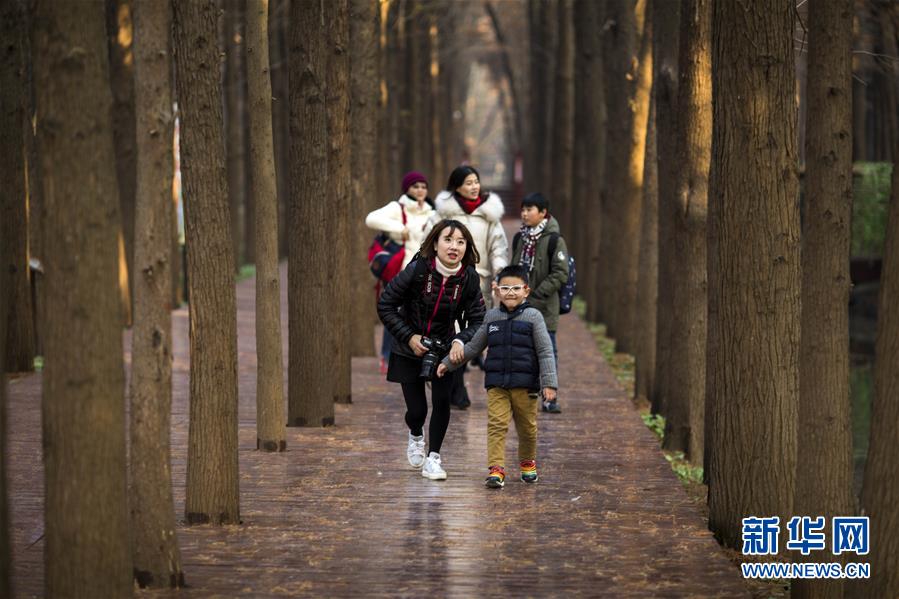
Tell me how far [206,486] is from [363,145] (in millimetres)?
9197

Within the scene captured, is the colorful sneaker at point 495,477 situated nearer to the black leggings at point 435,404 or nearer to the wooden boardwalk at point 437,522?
the wooden boardwalk at point 437,522

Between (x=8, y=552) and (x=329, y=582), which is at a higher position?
(x=8, y=552)

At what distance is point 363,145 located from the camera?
56.6ft

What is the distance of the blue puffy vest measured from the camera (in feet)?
31.2

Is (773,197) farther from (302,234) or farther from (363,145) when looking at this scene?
(363,145)

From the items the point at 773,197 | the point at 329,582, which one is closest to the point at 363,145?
the point at 773,197

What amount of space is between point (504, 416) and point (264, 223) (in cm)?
231

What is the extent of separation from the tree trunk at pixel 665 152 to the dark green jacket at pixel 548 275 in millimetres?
1231

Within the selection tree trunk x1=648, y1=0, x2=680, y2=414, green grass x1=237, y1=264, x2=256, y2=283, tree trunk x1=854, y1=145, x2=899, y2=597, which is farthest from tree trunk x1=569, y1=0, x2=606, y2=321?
tree trunk x1=854, y1=145, x2=899, y2=597

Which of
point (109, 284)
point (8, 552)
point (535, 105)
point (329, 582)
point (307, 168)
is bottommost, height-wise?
point (329, 582)

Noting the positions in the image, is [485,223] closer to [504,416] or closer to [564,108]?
[504,416]

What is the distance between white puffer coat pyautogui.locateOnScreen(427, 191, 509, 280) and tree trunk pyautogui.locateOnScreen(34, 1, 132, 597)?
6.68 meters

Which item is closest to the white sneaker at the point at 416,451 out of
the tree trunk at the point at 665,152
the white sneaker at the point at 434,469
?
the white sneaker at the point at 434,469

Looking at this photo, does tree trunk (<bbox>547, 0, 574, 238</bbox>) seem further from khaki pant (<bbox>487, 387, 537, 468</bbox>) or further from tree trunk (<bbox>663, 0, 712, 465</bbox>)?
khaki pant (<bbox>487, 387, 537, 468</bbox>)
